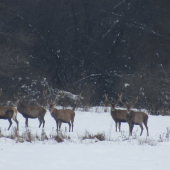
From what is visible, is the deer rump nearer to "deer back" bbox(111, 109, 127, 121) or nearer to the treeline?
"deer back" bbox(111, 109, 127, 121)

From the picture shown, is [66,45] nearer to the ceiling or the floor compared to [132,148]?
nearer to the ceiling

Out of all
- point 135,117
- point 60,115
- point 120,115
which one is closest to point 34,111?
point 60,115

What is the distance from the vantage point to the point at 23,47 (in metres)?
28.3

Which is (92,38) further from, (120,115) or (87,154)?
(87,154)

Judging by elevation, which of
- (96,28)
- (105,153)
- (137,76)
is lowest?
(105,153)

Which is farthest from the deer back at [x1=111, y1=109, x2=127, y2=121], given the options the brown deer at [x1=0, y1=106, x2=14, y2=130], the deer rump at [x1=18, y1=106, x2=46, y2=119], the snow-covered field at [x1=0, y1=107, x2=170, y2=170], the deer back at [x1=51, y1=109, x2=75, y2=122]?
the brown deer at [x1=0, y1=106, x2=14, y2=130]

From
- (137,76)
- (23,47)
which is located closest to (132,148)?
(137,76)

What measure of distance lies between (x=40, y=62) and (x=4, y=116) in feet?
51.0

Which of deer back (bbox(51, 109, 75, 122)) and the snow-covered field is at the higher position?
deer back (bbox(51, 109, 75, 122))

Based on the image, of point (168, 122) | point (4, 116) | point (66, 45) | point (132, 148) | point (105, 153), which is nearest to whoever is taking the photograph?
point (105, 153)

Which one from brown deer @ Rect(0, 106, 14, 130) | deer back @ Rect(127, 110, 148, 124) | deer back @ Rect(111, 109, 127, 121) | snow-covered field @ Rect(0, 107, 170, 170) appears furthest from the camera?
deer back @ Rect(111, 109, 127, 121)

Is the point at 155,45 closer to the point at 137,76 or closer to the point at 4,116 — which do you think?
the point at 137,76

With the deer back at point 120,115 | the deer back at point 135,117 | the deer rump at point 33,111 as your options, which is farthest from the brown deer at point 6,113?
the deer back at point 135,117

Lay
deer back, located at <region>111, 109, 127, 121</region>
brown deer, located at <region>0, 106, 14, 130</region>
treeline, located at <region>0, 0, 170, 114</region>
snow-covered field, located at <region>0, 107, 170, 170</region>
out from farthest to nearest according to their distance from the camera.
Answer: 1. treeline, located at <region>0, 0, 170, 114</region>
2. deer back, located at <region>111, 109, 127, 121</region>
3. brown deer, located at <region>0, 106, 14, 130</region>
4. snow-covered field, located at <region>0, 107, 170, 170</region>
